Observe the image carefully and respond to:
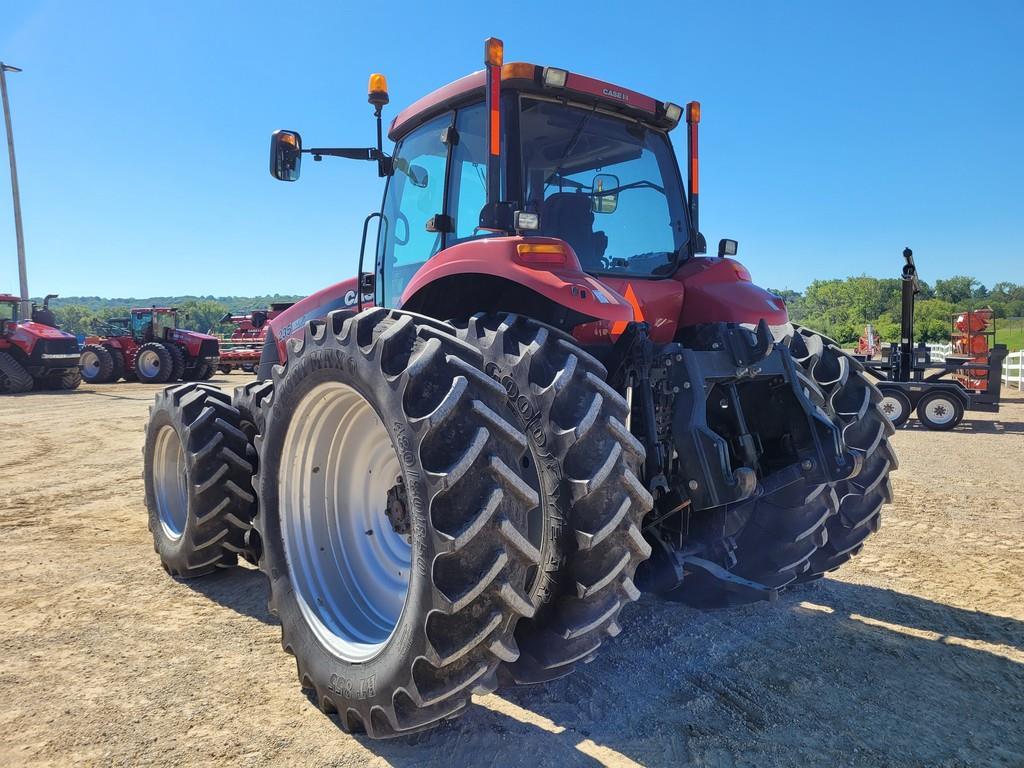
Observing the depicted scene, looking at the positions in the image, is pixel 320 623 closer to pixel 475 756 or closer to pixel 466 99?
pixel 475 756

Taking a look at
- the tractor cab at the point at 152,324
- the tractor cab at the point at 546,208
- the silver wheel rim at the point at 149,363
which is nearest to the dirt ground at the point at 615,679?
the tractor cab at the point at 546,208

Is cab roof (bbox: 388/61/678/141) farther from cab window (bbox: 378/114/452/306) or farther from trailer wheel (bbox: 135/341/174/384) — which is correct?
trailer wheel (bbox: 135/341/174/384)

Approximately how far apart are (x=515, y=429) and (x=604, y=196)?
1.91 metres

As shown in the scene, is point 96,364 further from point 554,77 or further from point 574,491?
point 574,491

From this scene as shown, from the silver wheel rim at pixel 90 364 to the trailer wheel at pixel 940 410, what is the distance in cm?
2238

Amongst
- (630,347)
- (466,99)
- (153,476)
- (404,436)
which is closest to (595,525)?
(404,436)

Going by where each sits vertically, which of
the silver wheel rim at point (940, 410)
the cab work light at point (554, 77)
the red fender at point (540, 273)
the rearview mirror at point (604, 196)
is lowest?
the silver wheel rim at point (940, 410)

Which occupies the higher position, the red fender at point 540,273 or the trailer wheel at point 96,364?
the red fender at point 540,273

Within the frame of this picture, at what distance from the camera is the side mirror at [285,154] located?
13.5 feet

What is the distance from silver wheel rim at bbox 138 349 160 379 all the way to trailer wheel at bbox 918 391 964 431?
20600mm

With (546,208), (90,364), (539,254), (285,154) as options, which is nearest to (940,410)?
(546,208)

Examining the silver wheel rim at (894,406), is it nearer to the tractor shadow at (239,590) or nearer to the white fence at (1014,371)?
the white fence at (1014,371)

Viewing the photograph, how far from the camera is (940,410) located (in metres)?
11.5

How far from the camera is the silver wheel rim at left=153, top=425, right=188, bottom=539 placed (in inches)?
173
